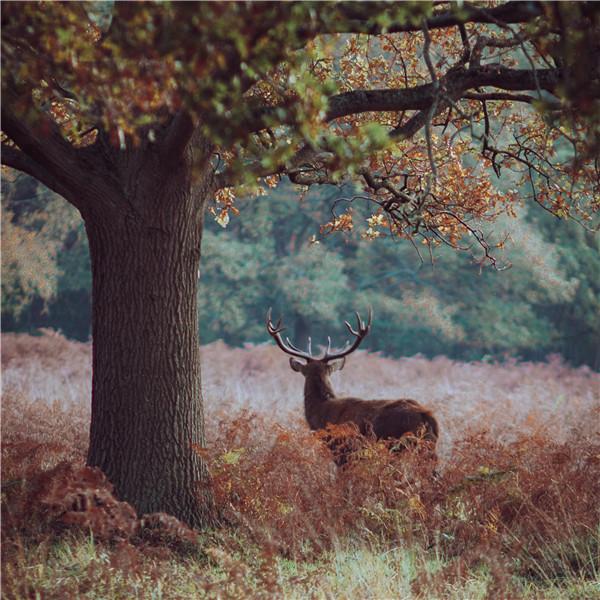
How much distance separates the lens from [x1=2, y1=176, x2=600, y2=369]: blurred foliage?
26.2 metres

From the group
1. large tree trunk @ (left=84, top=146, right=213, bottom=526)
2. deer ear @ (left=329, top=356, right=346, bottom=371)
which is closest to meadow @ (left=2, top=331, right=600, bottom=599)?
large tree trunk @ (left=84, top=146, right=213, bottom=526)

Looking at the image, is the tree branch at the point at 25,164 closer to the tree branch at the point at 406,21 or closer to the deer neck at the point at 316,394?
the tree branch at the point at 406,21

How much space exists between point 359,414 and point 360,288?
21.0 m

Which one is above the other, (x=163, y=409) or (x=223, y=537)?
(x=163, y=409)

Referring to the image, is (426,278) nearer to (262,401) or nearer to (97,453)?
(262,401)

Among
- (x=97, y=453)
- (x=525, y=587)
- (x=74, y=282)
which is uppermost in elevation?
(x=74, y=282)

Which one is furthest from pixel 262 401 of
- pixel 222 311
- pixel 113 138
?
pixel 222 311

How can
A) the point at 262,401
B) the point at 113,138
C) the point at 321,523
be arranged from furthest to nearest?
the point at 262,401, the point at 321,523, the point at 113,138

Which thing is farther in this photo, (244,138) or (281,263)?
(281,263)

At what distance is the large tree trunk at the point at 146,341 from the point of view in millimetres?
6238

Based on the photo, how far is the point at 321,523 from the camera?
629 cm

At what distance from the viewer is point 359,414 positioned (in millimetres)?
8719

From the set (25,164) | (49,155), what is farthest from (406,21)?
(25,164)

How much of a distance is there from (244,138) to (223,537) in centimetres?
339
